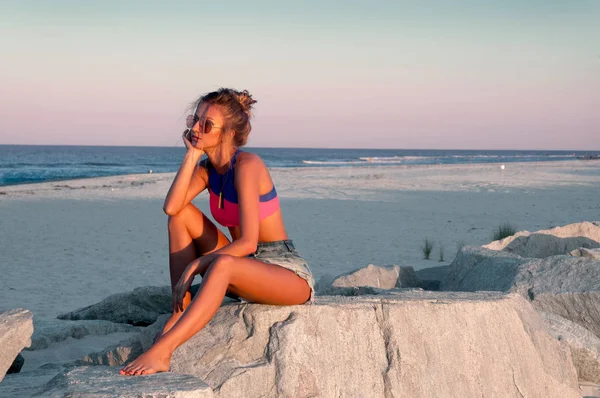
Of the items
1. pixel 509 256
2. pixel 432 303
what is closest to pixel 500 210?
pixel 509 256

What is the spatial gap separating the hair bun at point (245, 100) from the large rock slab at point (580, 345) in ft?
7.89

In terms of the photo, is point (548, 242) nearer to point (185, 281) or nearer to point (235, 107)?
point (235, 107)

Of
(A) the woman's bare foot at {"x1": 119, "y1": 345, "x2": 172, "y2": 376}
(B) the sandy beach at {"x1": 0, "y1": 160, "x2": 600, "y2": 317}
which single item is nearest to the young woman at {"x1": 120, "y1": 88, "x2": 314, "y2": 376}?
(A) the woman's bare foot at {"x1": 119, "y1": 345, "x2": 172, "y2": 376}

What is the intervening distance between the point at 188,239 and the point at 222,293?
30.2 inches

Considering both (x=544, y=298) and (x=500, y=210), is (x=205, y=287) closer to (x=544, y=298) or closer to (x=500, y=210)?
(x=544, y=298)

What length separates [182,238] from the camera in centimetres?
408

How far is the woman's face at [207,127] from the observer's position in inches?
158

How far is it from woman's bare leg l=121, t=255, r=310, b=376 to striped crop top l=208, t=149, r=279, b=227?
1.46ft

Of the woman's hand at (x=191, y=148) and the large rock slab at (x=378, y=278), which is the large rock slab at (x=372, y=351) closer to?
the woman's hand at (x=191, y=148)

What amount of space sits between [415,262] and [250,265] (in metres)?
6.71

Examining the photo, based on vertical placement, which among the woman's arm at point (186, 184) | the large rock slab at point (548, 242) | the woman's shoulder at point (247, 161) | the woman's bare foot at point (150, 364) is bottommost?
the large rock slab at point (548, 242)

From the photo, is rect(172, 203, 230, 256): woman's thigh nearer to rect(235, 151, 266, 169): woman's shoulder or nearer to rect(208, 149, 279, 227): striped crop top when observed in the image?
rect(208, 149, 279, 227): striped crop top

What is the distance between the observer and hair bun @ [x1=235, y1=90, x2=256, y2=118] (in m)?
4.05

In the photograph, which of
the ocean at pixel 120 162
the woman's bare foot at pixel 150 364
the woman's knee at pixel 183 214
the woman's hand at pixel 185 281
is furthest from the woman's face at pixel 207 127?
the ocean at pixel 120 162
